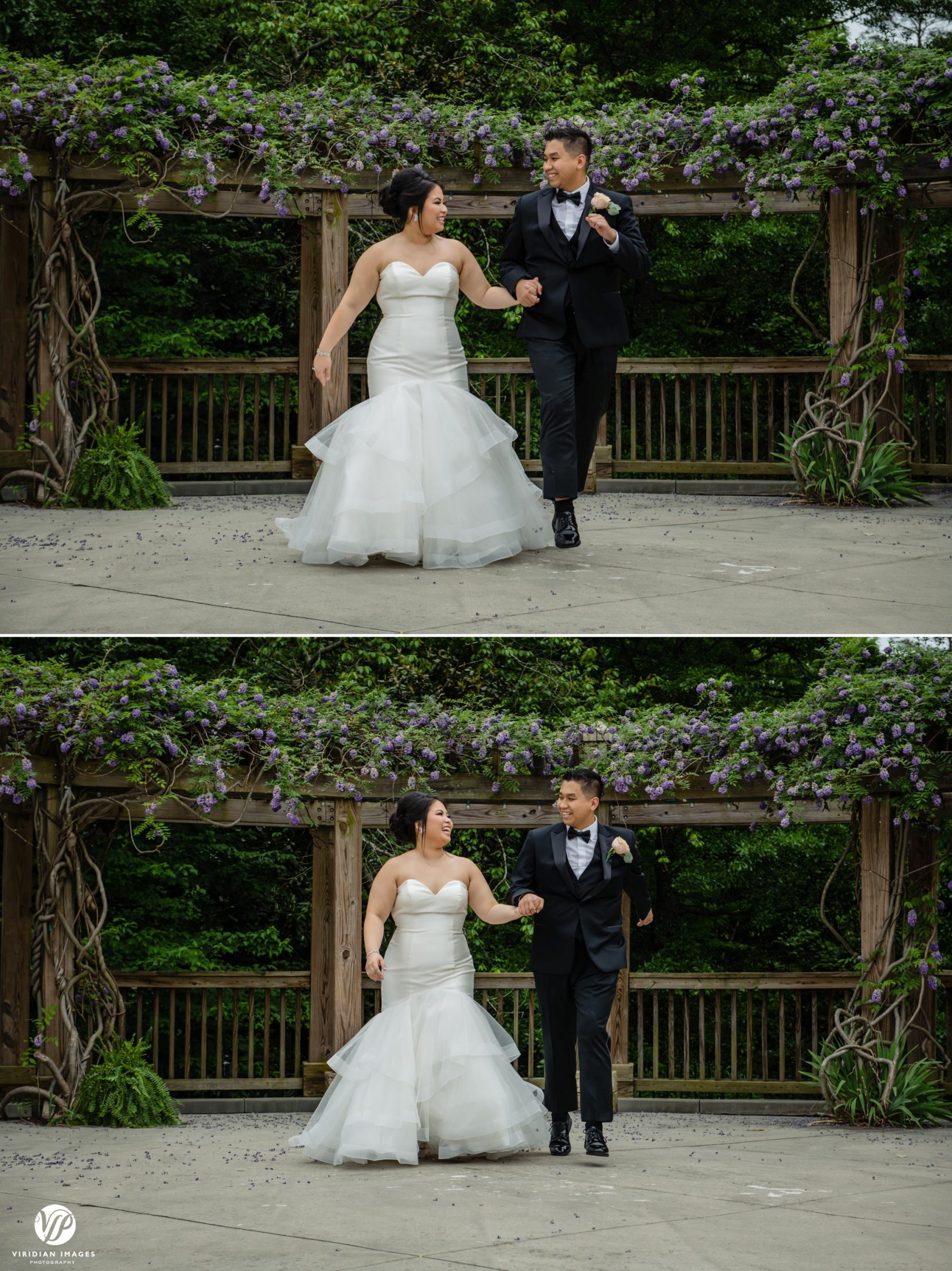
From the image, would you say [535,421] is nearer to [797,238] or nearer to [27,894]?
[797,238]

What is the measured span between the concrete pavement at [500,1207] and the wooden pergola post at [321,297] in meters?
5.99

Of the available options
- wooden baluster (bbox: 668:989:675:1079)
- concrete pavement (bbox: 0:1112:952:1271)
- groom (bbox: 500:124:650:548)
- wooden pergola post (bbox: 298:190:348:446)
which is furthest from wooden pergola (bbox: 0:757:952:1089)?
wooden pergola post (bbox: 298:190:348:446)

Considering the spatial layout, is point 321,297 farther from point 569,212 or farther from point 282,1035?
point 282,1035

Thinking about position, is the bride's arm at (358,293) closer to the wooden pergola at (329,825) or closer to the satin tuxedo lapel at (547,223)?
the satin tuxedo lapel at (547,223)

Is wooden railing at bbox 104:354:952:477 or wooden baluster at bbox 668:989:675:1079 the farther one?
wooden railing at bbox 104:354:952:477

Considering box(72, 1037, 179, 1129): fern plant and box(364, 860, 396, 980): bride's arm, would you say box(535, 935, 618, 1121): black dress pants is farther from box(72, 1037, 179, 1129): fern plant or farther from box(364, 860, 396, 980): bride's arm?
box(72, 1037, 179, 1129): fern plant

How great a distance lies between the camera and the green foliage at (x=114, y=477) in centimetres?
999

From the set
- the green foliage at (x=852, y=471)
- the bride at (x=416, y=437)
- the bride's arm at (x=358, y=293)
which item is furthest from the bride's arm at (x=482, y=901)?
the green foliage at (x=852, y=471)

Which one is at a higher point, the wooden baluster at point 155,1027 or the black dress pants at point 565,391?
the black dress pants at point 565,391

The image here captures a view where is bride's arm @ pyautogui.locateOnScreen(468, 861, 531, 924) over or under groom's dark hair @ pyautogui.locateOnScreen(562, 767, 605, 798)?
under

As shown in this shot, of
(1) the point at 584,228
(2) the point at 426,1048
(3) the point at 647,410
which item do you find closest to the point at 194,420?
(3) the point at 647,410

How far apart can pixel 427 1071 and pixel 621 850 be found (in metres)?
1.12

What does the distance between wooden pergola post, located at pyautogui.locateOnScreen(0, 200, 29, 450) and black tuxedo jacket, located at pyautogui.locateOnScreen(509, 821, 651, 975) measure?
20.0ft

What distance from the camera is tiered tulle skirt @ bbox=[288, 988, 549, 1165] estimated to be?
5.63 meters
